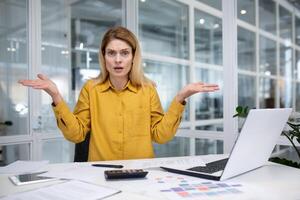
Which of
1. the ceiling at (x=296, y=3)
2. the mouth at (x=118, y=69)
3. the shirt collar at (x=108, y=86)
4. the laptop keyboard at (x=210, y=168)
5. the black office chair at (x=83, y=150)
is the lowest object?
the black office chair at (x=83, y=150)

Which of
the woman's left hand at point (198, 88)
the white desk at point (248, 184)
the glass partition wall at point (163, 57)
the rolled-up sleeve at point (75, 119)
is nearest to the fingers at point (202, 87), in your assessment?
the woman's left hand at point (198, 88)

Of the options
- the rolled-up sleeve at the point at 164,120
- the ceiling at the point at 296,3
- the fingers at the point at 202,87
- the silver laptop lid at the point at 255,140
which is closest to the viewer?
the silver laptop lid at the point at 255,140

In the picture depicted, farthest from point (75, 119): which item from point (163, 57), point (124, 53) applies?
point (163, 57)

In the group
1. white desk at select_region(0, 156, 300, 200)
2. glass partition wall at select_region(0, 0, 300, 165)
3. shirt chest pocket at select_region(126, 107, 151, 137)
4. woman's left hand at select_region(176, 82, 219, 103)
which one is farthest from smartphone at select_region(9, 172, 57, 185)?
glass partition wall at select_region(0, 0, 300, 165)

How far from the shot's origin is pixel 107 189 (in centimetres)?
98

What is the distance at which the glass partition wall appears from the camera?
284cm

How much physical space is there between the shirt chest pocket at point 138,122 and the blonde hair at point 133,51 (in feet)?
0.59

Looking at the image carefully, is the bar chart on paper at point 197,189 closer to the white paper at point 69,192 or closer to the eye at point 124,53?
the white paper at point 69,192

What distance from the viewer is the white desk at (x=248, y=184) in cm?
93

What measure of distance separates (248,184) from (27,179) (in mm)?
816

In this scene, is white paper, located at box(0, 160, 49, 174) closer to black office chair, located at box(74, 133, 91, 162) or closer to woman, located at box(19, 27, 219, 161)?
woman, located at box(19, 27, 219, 161)

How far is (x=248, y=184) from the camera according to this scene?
1.05m

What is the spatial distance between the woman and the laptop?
481mm

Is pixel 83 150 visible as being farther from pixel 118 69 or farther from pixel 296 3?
pixel 296 3
